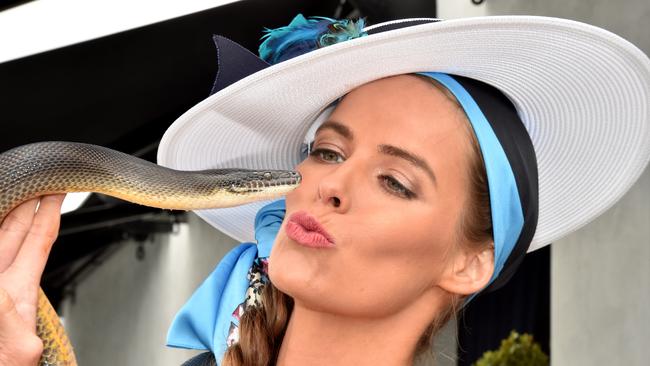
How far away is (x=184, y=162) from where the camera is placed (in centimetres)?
218

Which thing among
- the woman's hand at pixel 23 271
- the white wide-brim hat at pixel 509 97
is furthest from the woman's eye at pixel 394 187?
the woman's hand at pixel 23 271

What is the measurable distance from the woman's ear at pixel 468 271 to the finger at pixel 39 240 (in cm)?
73

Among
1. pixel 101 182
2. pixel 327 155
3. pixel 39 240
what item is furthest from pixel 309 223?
pixel 39 240

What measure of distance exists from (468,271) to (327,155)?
0.35 m

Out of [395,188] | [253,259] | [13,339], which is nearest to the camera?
[13,339]

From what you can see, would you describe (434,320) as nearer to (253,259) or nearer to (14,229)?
(253,259)

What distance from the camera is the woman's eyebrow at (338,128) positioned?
193 centimetres

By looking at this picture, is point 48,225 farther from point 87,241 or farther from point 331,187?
point 87,241

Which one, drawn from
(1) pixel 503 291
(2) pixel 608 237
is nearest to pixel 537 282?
(1) pixel 503 291

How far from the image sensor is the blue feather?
199 cm

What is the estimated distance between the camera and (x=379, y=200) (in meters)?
1.84

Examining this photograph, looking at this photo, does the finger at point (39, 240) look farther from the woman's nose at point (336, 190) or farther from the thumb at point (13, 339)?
the woman's nose at point (336, 190)

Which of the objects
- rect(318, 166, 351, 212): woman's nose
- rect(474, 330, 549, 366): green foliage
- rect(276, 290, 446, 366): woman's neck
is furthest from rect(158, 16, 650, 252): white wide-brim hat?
rect(474, 330, 549, 366): green foliage

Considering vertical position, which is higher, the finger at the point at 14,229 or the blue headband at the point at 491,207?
the finger at the point at 14,229
